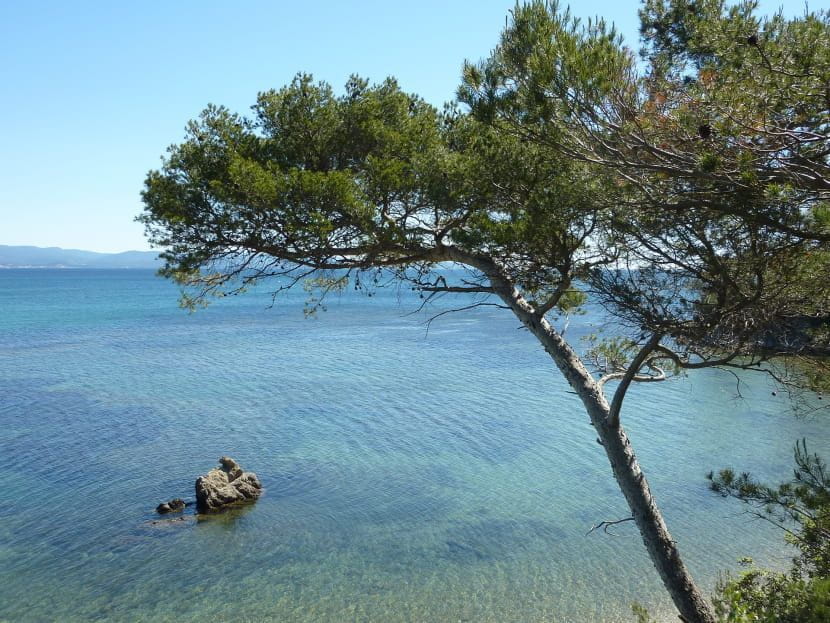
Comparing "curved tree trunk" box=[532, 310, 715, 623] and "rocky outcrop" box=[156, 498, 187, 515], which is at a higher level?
"curved tree trunk" box=[532, 310, 715, 623]

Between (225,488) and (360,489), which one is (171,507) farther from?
(360,489)

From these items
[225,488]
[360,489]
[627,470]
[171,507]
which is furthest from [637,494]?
[171,507]

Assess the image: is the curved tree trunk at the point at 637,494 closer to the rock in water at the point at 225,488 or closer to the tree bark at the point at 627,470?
the tree bark at the point at 627,470

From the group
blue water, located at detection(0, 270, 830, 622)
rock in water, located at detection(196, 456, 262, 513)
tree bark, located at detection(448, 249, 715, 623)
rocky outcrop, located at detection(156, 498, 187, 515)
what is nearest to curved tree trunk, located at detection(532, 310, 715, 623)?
tree bark, located at detection(448, 249, 715, 623)

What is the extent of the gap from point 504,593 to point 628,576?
5.89ft

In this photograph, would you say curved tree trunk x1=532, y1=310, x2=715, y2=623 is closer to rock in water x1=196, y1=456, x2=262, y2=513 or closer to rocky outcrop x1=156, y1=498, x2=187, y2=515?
rock in water x1=196, y1=456, x2=262, y2=513

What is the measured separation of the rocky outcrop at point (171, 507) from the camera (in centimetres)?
1139

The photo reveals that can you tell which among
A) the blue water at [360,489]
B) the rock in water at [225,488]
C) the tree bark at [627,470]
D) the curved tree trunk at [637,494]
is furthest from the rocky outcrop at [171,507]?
the curved tree trunk at [637,494]

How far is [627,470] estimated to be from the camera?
636cm

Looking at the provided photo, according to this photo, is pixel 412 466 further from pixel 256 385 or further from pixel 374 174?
pixel 256 385

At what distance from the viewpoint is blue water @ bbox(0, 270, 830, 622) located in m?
8.73

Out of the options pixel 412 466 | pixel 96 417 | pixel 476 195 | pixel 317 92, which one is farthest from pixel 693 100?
pixel 96 417

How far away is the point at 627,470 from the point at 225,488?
7867 millimetres

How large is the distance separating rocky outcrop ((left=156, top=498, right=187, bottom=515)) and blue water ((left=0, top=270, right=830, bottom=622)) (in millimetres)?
436
